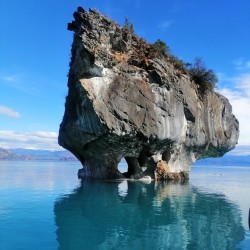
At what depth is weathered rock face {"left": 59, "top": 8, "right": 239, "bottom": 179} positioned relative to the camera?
34.0 meters

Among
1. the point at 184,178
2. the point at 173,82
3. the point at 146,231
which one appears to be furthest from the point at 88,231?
the point at 184,178

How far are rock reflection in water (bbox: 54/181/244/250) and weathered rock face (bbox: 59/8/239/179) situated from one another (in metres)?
8.43

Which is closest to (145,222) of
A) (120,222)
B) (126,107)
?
(120,222)

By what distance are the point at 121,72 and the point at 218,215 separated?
64.0 feet

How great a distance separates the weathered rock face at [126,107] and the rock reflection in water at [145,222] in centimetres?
843

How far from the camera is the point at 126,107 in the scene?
115 feet

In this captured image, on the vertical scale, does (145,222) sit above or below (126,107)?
below

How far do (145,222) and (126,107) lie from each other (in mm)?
18134

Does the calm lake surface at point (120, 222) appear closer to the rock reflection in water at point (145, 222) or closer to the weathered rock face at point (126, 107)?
the rock reflection in water at point (145, 222)

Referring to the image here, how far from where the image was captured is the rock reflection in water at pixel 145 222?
1437 centimetres

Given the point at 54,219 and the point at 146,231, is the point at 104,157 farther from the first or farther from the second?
the point at 146,231

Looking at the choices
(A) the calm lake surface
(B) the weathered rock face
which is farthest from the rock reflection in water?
(B) the weathered rock face

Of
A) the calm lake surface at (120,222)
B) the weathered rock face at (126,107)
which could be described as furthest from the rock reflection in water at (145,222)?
the weathered rock face at (126,107)

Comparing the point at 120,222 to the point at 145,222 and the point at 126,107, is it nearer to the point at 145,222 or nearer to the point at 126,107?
the point at 145,222
